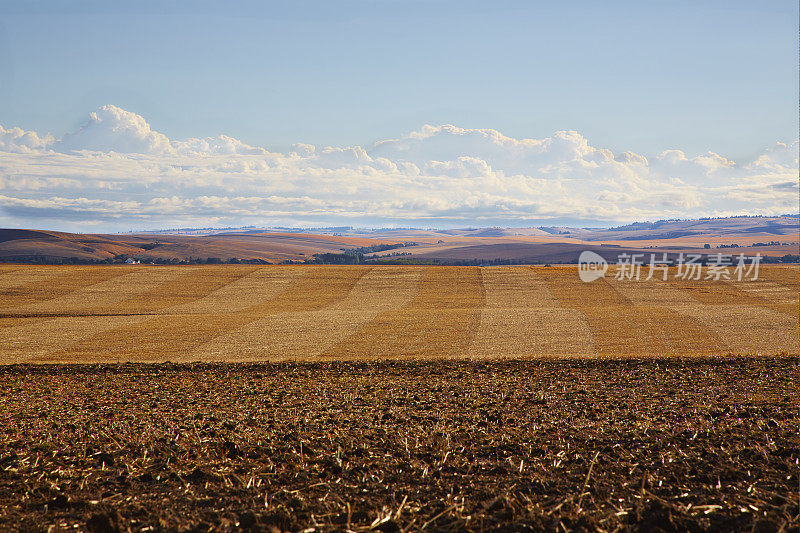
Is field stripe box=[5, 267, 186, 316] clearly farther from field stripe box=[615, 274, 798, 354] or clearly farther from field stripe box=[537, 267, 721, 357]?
field stripe box=[615, 274, 798, 354]

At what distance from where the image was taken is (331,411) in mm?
12328

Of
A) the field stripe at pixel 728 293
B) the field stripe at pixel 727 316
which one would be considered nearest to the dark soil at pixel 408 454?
the field stripe at pixel 727 316

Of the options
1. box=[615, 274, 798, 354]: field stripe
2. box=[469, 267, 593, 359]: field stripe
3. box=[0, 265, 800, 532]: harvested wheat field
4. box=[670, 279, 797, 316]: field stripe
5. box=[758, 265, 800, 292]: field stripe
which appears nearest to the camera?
box=[0, 265, 800, 532]: harvested wheat field

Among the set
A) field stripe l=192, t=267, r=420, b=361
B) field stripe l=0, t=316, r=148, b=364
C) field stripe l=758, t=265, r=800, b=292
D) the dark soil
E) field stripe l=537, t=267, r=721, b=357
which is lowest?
field stripe l=0, t=316, r=148, b=364

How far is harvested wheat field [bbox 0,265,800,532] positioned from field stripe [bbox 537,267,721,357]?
28 cm

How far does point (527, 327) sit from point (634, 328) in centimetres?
622

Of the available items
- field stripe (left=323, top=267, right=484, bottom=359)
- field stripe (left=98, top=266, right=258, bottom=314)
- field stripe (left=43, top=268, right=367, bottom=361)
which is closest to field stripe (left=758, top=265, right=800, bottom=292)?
field stripe (left=323, top=267, right=484, bottom=359)

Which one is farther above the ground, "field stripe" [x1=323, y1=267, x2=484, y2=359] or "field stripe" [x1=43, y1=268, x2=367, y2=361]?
"field stripe" [x1=323, y1=267, x2=484, y2=359]

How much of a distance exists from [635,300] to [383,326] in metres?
24.3

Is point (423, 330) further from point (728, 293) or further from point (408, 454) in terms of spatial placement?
point (728, 293)

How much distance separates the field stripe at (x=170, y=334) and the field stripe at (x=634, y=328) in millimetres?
20813

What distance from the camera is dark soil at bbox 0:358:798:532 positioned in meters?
5.87

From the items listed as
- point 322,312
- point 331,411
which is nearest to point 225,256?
point 322,312

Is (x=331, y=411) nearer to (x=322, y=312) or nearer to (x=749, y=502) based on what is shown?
(x=749, y=502)
